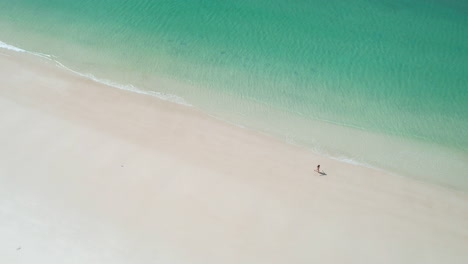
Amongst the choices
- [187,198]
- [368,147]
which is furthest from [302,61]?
[187,198]

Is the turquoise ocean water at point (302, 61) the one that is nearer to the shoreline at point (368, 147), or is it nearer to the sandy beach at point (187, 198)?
the shoreline at point (368, 147)

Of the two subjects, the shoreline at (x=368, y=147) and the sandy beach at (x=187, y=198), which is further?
the shoreline at (x=368, y=147)

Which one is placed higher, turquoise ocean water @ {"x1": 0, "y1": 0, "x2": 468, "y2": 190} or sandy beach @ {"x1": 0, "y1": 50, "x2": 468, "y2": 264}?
turquoise ocean water @ {"x1": 0, "y1": 0, "x2": 468, "y2": 190}

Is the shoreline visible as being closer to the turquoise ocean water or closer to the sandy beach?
the turquoise ocean water

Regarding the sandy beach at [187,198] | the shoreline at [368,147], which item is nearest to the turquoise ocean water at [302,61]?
the shoreline at [368,147]

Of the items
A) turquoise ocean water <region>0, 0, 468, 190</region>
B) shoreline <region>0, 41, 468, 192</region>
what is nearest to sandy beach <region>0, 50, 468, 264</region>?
shoreline <region>0, 41, 468, 192</region>

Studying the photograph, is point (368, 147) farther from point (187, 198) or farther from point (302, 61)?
point (187, 198)
